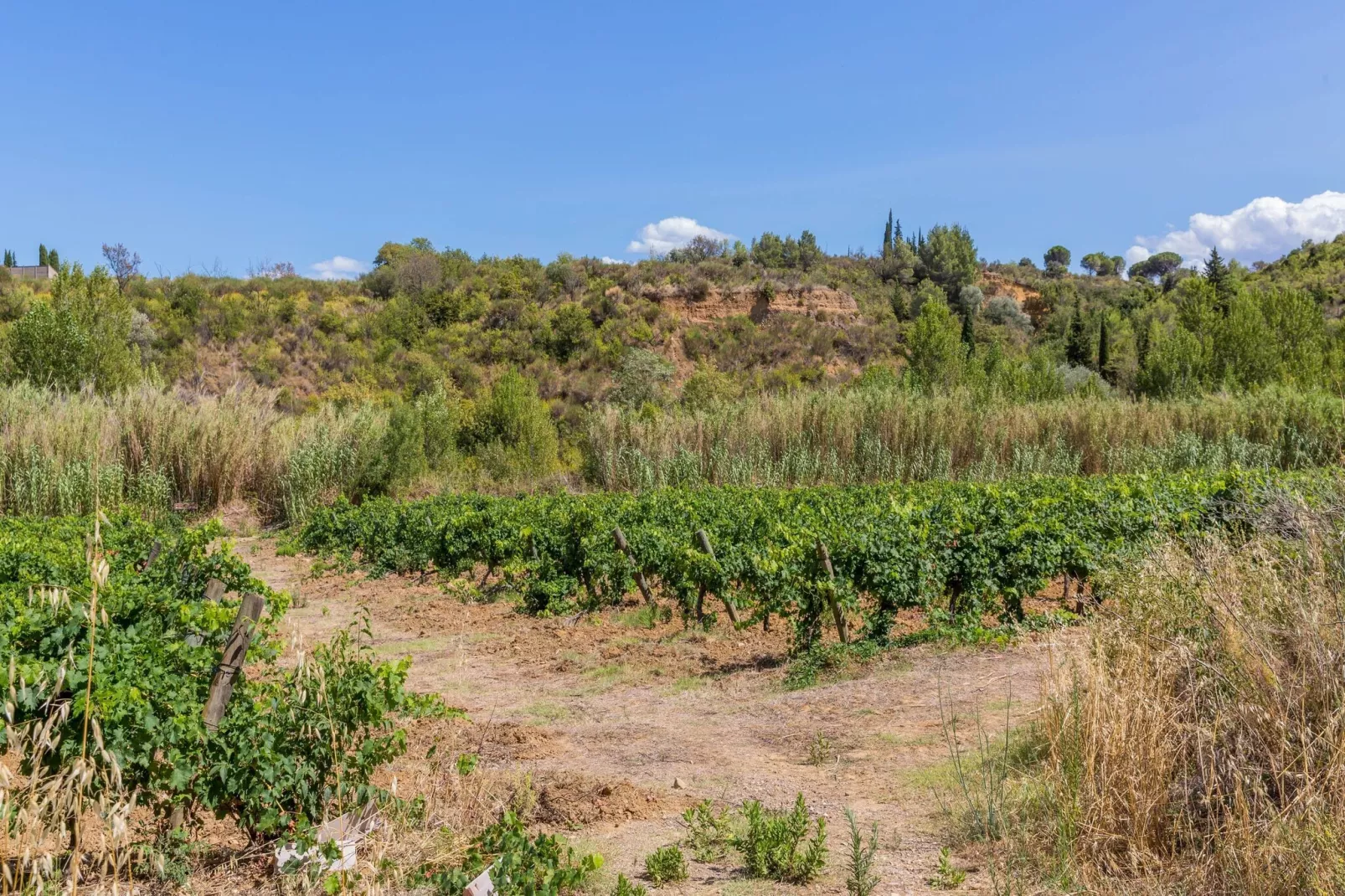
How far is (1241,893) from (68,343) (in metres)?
21.9

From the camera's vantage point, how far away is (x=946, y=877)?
3.61m

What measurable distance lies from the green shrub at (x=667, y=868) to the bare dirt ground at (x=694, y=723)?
4 centimetres

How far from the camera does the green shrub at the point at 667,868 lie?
3.77m

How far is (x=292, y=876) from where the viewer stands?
3.54 metres

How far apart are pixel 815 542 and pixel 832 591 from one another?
1.48 ft

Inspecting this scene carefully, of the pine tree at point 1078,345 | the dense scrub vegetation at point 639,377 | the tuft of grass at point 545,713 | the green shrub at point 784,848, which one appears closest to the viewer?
the green shrub at point 784,848

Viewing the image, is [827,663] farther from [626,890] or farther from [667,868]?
[626,890]

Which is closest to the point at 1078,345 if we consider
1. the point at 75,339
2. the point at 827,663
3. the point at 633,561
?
the point at 633,561

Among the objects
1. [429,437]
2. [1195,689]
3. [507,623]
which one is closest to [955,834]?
[1195,689]

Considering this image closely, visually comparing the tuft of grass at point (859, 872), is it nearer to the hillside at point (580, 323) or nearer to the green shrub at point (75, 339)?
the green shrub at point (75, 339)

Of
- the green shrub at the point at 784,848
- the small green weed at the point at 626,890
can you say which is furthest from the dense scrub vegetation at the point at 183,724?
the green shrub at the point at 784,848

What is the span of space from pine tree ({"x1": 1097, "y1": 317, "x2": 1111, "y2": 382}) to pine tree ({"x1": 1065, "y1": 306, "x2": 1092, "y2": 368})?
54cm

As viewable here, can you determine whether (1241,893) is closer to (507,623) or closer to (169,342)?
(507,623)

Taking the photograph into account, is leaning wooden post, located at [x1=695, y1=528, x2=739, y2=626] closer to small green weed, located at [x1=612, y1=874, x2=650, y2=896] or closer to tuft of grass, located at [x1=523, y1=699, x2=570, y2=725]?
tuft of grass, located at [x1=523, y1=699, x2=570, y2=725]
